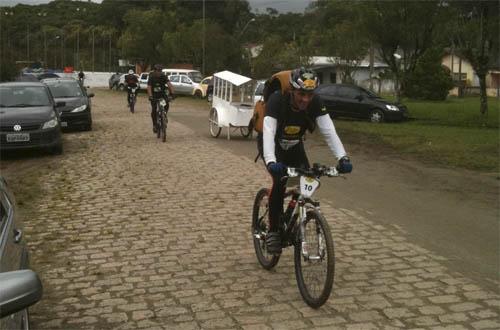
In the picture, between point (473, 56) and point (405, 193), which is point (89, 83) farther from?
point (405, 193)

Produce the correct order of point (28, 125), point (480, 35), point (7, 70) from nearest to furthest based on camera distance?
point (28, 125), point (480, 35), point (7, 70)

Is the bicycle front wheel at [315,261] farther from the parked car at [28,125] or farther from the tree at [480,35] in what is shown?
the tree at [480,35]

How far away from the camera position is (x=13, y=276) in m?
2.37

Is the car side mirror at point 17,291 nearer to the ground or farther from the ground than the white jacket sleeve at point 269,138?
nearer to the ground

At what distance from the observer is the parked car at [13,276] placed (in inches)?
90.1

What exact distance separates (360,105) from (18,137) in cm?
1489

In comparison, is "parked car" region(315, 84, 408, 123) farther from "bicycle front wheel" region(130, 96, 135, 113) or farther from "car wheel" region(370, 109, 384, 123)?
"bicycle front wheel" region(130, 96, 135, 113)

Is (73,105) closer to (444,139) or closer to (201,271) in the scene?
(444,139)

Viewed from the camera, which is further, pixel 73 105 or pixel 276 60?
pixel 276 60

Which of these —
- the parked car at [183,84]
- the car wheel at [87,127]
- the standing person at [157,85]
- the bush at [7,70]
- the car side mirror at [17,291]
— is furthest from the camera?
the parked car at [183,84]

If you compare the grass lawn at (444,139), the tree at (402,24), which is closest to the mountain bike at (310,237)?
the grass lawn at (444,139)

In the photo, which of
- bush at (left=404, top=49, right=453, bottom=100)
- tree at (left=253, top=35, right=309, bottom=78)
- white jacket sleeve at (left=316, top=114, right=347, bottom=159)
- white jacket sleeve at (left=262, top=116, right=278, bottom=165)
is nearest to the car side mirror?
white jacket sleeve at (left=262, top=116, right=278, bottom=165)

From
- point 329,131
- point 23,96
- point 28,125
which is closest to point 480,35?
point 23,96

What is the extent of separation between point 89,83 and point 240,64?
30359 mm
